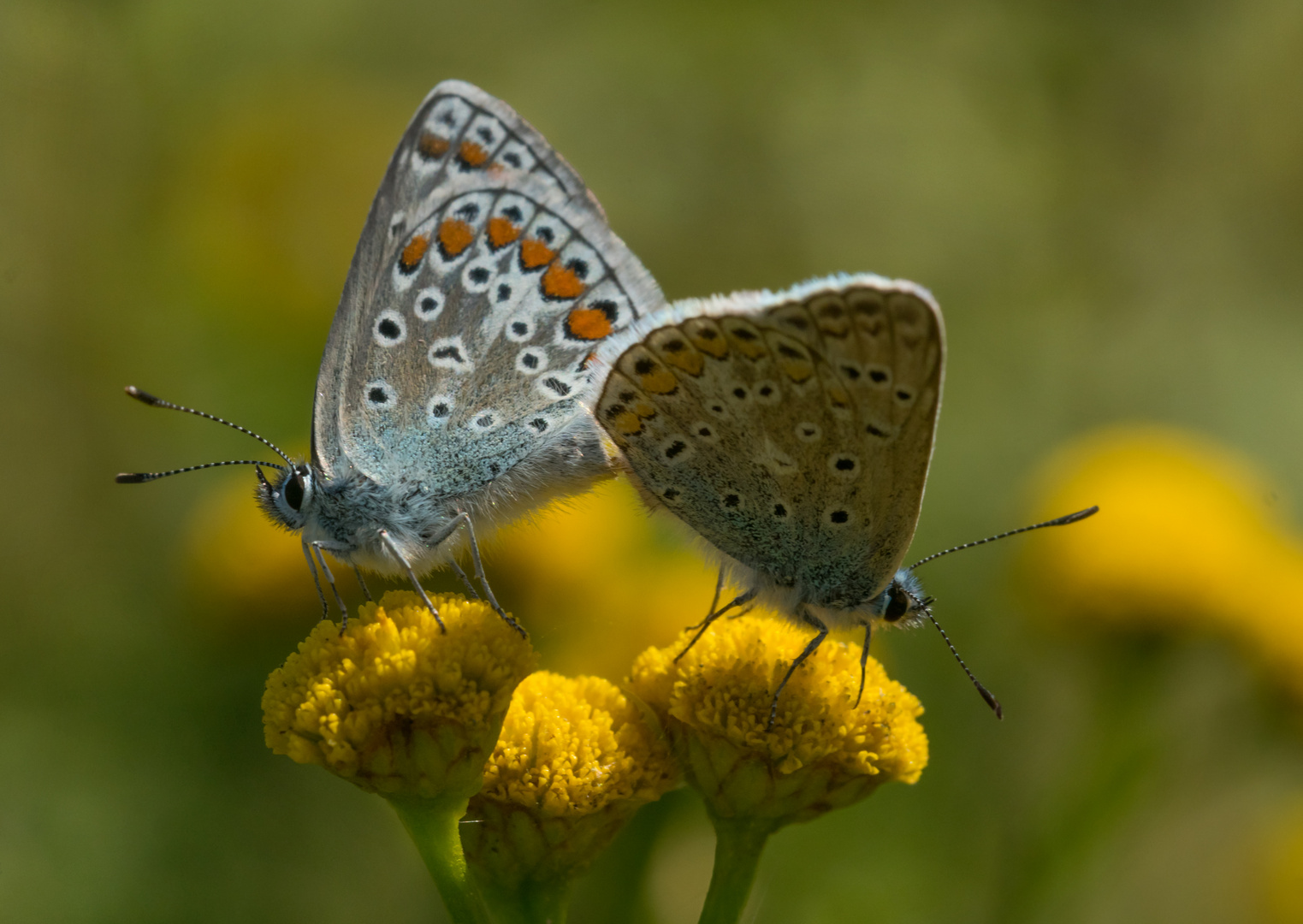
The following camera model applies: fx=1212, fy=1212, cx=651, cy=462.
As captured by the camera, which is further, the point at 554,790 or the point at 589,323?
the point at 589,323

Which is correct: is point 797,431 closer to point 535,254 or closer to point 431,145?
point 535,254

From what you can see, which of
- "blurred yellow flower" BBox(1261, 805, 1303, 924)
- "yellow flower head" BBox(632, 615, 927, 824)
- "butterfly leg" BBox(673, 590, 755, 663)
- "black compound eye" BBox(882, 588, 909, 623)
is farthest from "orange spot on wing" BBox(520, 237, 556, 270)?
"blurred yellow flower" BBox(1261, 805, 1303, 924)

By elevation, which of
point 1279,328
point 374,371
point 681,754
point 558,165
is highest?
point 558,165

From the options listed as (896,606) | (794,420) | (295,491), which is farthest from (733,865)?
(295,491)

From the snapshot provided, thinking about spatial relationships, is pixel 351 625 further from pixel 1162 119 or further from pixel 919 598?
pixel 1162 119

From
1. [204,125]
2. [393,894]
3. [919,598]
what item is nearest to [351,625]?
[919,598]

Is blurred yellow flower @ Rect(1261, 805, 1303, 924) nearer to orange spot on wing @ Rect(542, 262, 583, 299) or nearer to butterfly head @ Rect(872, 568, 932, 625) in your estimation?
butterfly head @ Rect(872, 568, 932, 625)

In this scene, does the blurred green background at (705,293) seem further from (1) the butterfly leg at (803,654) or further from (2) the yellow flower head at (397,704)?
(2) the yellow flower head at (397,704)

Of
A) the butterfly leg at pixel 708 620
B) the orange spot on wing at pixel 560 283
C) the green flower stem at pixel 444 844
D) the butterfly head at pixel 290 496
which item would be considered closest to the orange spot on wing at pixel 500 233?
the orange spot on wing at pixel 560 283
